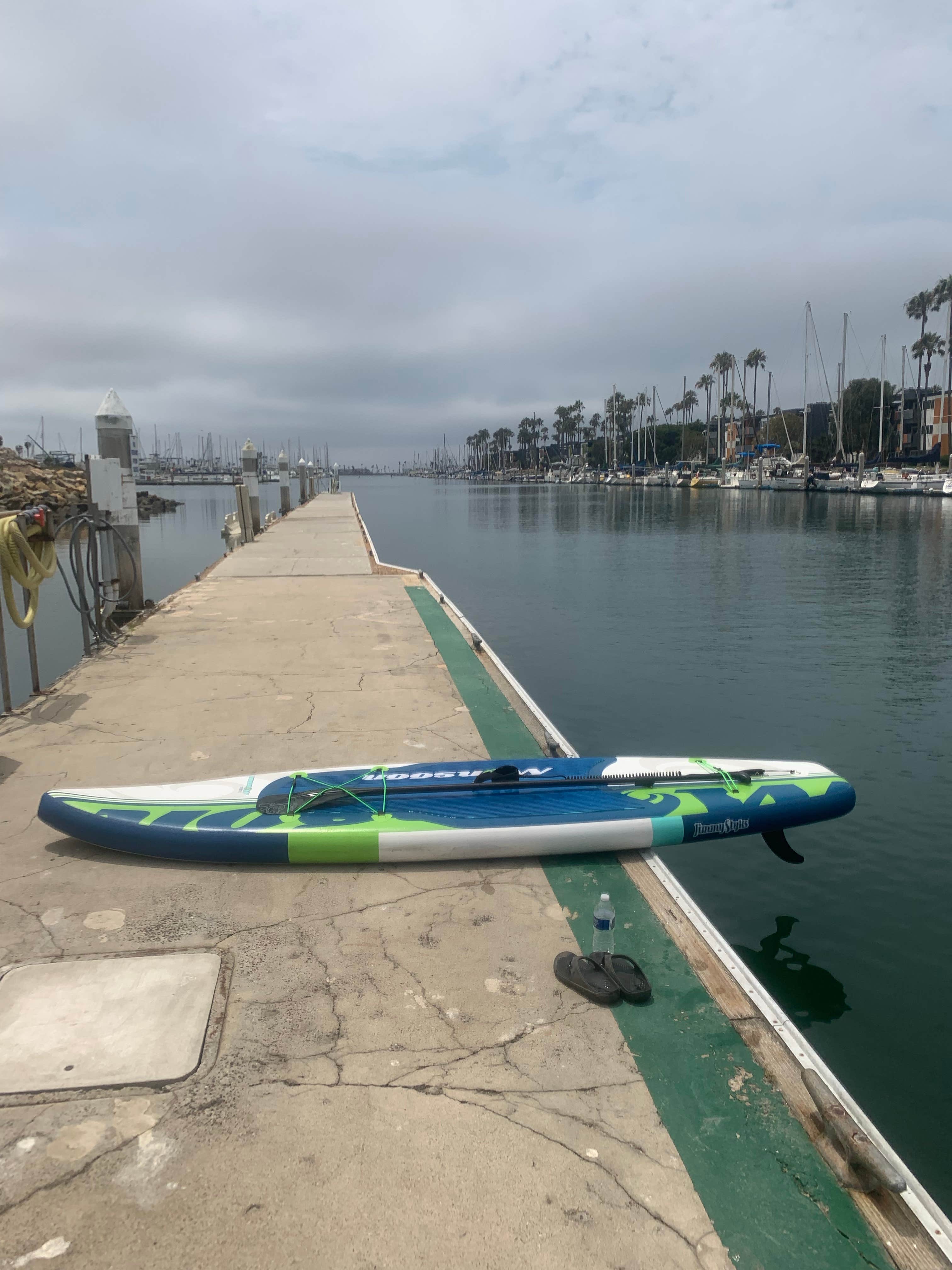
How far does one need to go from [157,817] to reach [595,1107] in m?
2.83

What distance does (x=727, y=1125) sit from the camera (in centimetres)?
278

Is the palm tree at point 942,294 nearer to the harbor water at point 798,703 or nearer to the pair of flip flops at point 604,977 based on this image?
the harbor water at point 798,703

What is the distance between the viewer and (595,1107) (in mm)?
2828

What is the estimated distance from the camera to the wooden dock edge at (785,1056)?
94.0 inches

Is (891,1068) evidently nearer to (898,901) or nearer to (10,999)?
(898,901)

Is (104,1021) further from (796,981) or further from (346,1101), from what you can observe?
(796,981)

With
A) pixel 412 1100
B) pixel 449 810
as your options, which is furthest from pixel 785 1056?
pixel 449 810

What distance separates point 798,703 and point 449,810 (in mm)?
8419

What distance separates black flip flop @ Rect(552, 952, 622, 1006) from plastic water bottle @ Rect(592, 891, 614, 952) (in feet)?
0.27

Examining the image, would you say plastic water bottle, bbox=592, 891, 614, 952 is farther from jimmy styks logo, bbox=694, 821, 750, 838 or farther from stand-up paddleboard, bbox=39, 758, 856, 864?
jimmy styks logo, bbox=694, 821, 750, 838

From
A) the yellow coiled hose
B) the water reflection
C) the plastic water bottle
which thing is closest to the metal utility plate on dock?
the plastic water bottle

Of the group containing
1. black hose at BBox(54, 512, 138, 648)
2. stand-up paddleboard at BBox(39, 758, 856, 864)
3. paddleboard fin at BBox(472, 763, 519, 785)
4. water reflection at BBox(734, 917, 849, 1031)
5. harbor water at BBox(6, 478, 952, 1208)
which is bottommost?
water reflection at BBox(734, 917, 849, 1031)

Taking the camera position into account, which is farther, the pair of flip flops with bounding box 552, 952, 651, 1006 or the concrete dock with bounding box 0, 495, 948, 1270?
the pair of flip flops with bounding box 552, 952, 651, 1006

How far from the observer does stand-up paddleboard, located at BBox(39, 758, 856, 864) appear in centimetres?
445
